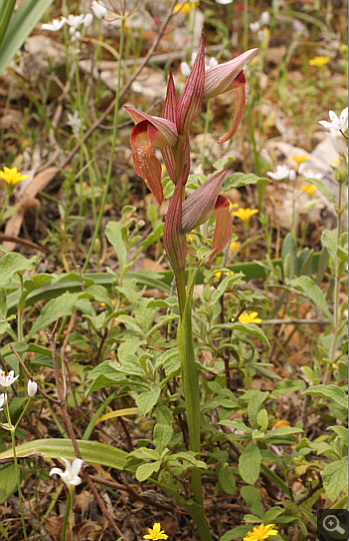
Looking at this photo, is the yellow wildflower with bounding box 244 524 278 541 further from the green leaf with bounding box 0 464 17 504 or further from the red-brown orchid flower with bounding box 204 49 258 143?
the red-brown orchid flower with bounding box 204 49 258 143

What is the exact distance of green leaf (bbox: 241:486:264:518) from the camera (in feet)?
3.27

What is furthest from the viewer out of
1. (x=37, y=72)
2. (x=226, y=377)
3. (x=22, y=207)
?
(x=37, y=72)

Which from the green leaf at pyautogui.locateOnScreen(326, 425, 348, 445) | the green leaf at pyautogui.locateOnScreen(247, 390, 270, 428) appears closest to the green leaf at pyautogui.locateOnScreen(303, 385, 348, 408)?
the green leaf at pyautogui.locateOnScreen(326, 425, 348, 445)

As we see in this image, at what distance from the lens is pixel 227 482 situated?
1.03 m

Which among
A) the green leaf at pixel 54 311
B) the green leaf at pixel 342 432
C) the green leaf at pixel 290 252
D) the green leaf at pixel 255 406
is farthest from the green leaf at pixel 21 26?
the green leaf at pixel 342 432

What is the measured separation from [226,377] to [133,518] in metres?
0.40

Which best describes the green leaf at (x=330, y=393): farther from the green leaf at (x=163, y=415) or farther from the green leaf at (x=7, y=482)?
the green leaf at (x=7, y=482)

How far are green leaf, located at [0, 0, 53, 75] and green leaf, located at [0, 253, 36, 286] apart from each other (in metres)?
0.63

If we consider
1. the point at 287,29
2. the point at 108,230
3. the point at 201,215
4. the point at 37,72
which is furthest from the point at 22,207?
the point at 287,29

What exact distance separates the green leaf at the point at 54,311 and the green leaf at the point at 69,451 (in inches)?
10.8

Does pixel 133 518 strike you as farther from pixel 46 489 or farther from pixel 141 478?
pixel 141 478

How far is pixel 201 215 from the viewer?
0.76 metres

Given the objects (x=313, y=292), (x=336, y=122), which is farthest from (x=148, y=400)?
(x=336, y=122)

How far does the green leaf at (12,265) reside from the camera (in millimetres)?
1001
